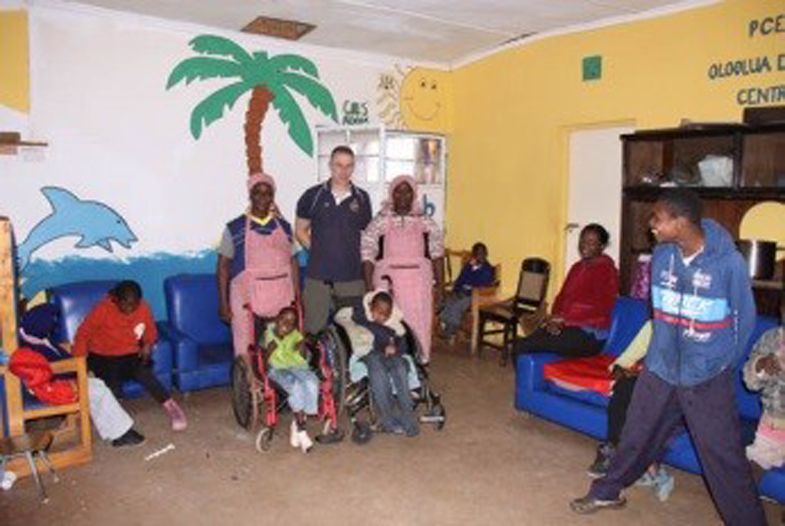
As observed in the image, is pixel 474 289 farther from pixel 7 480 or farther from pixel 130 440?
pixel 7 480

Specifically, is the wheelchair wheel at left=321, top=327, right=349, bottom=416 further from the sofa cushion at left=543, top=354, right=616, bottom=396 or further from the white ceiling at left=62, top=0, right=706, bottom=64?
the white ceiling at left=62, top=0, right=706, bottom=64

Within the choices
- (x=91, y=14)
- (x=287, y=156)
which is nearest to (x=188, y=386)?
(x=287, y=156)

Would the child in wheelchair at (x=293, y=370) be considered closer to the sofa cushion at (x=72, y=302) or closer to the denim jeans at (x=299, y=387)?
the denim jeans at (x=299, y=387)

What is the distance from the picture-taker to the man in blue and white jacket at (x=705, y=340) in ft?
9.14

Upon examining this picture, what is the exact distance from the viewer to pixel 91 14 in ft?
17.8

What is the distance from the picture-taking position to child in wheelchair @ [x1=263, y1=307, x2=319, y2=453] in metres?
4.13

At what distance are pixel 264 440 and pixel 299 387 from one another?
1.31 ft

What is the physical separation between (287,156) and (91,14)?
2.10 m

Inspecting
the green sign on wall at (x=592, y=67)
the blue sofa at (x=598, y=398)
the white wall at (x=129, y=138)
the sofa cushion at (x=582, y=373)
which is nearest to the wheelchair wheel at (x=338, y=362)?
the blue sofa at (x=598, y=398)

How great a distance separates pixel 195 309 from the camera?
546cm

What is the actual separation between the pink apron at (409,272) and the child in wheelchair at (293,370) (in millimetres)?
834

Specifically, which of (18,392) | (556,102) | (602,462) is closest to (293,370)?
(18,392)

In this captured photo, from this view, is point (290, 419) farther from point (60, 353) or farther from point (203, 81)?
point (203, 81)

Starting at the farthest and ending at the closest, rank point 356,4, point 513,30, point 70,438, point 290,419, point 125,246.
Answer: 1. point 513,30
2. point 125,246
3. point 356,4
4. point 290,419
5. point 70,438
